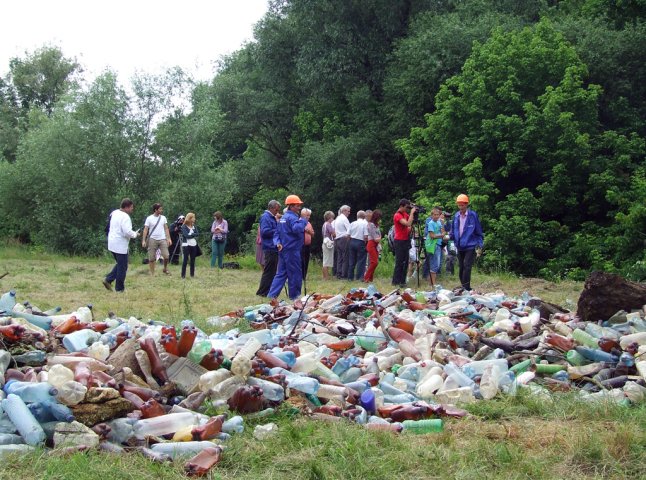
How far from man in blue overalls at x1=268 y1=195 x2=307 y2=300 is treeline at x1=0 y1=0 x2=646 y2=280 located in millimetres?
11251

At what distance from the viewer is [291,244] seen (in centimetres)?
1237

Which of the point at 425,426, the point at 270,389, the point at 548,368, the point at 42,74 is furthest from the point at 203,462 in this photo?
the point at 42,74

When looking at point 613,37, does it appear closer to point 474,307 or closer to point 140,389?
point 474,307

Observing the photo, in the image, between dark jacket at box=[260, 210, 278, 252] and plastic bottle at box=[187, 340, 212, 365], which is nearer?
plastic bottle at box=[187, 340, 212, 365]

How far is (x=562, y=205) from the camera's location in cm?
2659

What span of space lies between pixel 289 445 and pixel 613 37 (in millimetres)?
27546

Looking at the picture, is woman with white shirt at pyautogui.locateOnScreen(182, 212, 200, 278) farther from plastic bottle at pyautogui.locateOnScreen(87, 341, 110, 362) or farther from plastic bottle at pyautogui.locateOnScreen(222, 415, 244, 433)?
plastic bottle at pyautogui.locateOnScreen(222, 415, 244, 433)

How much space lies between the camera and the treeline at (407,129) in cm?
2566

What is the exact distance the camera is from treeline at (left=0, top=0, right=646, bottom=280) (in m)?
25.7

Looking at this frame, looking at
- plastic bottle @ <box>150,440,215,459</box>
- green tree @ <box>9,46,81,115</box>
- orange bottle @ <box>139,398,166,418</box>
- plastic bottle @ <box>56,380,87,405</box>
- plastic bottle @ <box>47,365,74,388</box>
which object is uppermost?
green tree @ <box>9,46,81,115</box>

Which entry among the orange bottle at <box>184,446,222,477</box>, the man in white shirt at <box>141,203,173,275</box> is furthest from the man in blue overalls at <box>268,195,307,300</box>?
the orange bottle at <box>184,446,222,477</box>

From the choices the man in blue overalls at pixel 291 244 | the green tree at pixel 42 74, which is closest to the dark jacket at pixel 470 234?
the man in blue overalls at pixel 291 244

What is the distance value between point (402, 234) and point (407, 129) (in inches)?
713

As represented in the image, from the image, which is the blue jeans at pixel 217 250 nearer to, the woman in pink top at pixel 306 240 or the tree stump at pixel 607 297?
the woman in pink top at pixel 306 240
